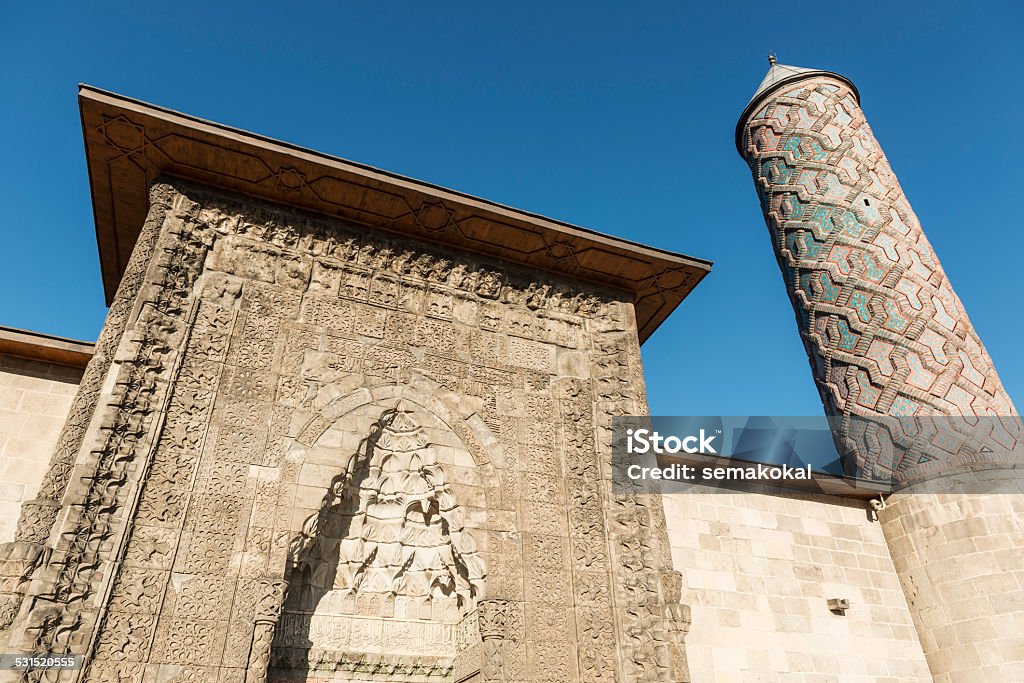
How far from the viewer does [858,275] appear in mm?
8422

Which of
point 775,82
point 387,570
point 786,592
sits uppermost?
point 775,82

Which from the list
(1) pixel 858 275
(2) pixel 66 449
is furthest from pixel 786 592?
(2) pixel 66 449

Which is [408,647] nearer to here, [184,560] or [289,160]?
[184,560]

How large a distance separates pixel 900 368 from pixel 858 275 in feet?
4.19

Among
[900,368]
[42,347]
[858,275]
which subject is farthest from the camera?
[858,275]

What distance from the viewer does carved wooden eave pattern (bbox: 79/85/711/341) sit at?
17.3 ft

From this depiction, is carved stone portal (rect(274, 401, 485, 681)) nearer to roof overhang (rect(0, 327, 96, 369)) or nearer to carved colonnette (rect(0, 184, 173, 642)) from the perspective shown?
carved colonnette (rect(0, 184, 173, 642))

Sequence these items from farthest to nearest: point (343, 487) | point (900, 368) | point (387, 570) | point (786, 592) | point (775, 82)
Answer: point (775, 82) < point (900, 368) < point (786, 592) < point (387, 570) < point (343, 487)

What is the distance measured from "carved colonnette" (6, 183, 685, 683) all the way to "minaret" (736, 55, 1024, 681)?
3.13 meters

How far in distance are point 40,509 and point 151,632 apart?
96 cm

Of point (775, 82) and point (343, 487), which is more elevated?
point (775, 82)

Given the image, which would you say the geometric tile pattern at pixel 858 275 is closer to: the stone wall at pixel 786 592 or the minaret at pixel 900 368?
the minaret at pixel 900 368

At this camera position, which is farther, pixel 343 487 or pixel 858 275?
pixel 858 275

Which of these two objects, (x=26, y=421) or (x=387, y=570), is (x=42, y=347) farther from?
(x=387, y=570)
